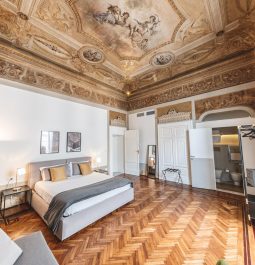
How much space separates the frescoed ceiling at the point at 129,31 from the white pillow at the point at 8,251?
13.4ft

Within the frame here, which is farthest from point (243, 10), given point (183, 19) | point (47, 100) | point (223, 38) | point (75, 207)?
point (47, 100)

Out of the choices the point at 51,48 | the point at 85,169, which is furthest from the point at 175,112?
the point at 51,48

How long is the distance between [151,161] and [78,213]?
4.61 m

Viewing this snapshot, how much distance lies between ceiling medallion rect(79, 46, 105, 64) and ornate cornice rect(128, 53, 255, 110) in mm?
3013

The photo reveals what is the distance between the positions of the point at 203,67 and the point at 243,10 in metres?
2.12

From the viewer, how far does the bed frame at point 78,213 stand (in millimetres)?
2558

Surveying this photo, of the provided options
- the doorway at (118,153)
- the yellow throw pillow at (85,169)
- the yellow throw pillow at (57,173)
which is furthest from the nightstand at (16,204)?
the doorway at (118,153)

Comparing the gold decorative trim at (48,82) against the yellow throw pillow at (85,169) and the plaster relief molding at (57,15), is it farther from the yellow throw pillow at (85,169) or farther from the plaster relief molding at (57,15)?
the yellow throw pillow at (85,169)

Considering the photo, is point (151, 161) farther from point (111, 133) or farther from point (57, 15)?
point (57, 15)

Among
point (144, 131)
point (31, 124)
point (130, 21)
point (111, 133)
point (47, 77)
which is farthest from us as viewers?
point (144, 131)

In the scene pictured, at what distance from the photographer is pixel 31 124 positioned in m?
4.38

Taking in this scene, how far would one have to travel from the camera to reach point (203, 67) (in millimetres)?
5188

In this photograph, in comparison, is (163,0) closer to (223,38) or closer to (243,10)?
(243,10)

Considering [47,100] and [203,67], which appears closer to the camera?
[47,100]
